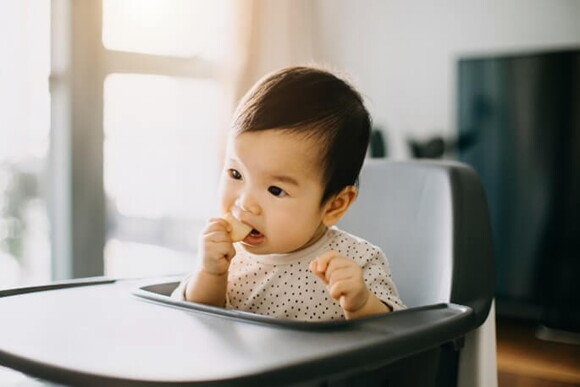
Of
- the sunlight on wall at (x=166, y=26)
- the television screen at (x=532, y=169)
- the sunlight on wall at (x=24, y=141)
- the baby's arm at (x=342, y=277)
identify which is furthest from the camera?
the television screen at (x=532, y=169)

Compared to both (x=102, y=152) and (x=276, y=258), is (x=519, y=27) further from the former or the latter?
(x=276, y=258)

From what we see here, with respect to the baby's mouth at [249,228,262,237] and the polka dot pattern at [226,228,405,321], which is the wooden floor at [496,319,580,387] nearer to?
the polka dot pattern at [226,228,405,321]

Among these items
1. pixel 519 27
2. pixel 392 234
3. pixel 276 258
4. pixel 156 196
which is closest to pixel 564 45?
pixel 519 27

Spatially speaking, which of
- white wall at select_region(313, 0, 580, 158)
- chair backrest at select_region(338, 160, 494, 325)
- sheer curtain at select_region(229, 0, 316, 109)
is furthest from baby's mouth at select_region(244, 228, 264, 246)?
white wall at select_region(313, 0, 580, 158)

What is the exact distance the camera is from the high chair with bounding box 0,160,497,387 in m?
0.67

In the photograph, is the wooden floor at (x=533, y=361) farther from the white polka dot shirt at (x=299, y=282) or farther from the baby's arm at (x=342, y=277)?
the baby's arm at (x=342, y=277)

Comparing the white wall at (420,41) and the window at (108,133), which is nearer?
the window at (108,133)

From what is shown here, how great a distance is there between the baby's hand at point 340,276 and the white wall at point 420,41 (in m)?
1.94

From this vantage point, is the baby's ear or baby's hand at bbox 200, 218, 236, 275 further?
the baby's ear

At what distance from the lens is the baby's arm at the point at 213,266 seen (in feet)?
3.10

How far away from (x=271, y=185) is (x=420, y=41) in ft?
7.05

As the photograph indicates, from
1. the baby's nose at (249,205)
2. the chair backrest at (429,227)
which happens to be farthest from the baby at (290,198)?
the chair backrest at (429,227)

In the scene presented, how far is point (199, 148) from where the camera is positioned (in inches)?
105

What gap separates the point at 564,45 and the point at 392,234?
1.72 metres
